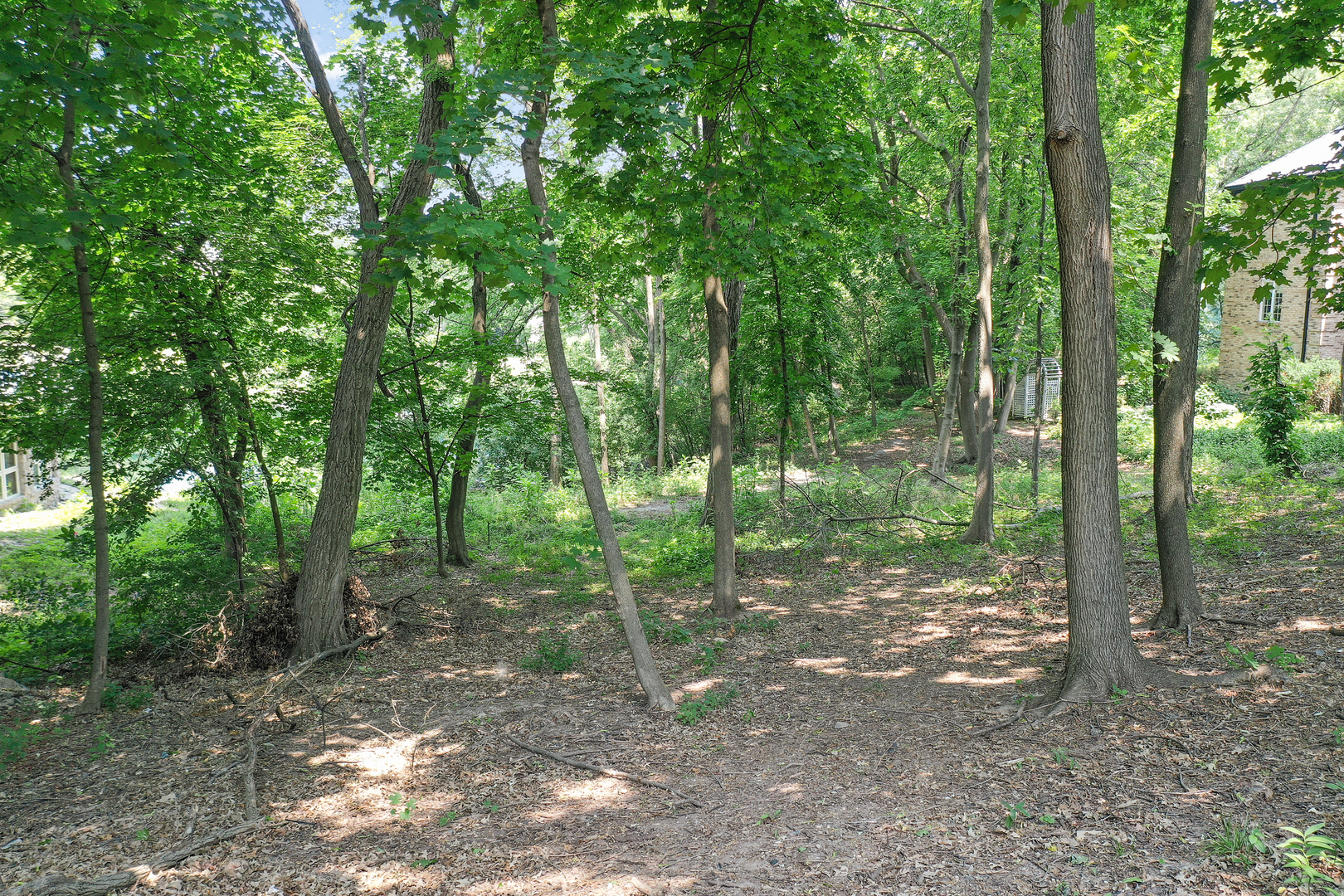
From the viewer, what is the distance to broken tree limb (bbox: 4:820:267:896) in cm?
357

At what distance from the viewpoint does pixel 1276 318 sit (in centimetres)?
2275

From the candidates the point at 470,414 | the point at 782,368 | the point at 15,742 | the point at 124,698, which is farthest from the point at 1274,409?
the point at 15,742

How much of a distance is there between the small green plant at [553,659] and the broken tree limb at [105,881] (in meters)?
3.42

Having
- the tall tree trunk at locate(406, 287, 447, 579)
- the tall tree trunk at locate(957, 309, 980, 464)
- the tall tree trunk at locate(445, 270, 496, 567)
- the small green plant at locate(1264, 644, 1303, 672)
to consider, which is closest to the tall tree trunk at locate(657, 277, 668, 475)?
the tall tree trunk at locate(957, 309, 980, 464)

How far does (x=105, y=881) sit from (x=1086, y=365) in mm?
6042

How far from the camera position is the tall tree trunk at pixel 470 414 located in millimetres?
10102

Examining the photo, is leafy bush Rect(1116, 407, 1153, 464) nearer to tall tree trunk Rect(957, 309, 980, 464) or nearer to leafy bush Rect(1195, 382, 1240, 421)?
leafy bush Rect(1195, 382, 1240, 421)

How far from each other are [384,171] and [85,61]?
6141 millimetres

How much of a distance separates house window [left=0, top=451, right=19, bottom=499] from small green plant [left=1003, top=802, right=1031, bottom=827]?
815 inches

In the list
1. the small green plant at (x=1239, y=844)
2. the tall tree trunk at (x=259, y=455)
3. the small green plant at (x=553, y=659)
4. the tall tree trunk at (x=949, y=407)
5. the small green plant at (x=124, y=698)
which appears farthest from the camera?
the tall tree trunk at (x=949, y=407)

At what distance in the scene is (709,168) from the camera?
6551 millimetres

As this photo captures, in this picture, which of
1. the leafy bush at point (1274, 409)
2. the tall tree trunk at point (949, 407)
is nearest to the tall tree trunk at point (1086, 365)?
the tall tree trunk at point (949, 407)

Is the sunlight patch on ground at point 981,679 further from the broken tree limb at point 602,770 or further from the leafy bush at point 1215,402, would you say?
the leafy bush at point 1215,402

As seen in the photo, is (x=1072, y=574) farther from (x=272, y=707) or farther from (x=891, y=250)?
(x=891, y=250)
